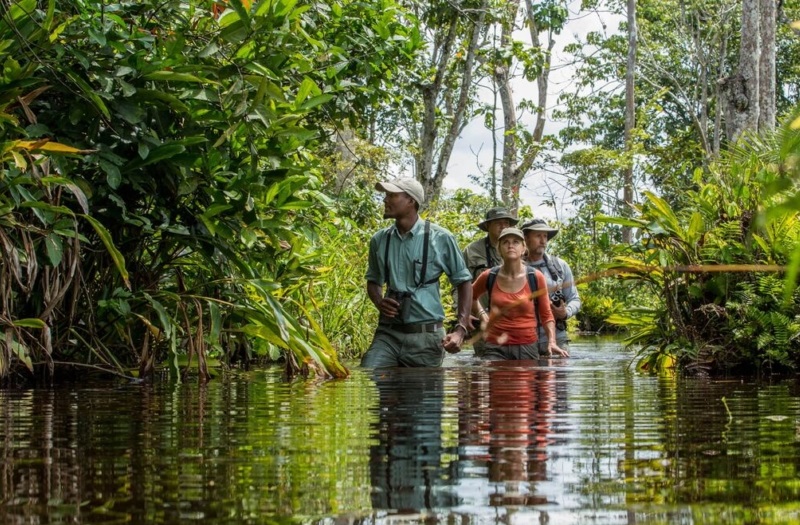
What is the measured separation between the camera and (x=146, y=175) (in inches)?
272

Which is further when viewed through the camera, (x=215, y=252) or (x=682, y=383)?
(x=215, y=252)

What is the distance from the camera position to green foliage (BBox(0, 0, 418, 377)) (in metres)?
6.24

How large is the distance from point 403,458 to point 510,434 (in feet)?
2.22

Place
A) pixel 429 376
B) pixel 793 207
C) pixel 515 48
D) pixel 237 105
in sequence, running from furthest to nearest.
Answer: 1. pixel 515 48
2. pixel 429 376
3. pixel 237 105
4. pixel 793 207

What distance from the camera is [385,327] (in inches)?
344

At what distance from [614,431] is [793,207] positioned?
2.56 metres

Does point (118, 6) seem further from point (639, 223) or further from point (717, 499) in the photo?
point (717, 499)

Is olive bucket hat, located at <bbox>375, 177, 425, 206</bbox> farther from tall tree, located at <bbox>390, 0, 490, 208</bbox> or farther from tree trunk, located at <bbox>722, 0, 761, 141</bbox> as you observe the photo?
tree trunk, located at <bbox>722, 0, 761, 141</bbox>

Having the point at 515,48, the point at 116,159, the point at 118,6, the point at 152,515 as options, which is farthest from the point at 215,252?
the point at 515,48

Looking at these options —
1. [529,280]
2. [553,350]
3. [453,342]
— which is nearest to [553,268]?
[553,350]

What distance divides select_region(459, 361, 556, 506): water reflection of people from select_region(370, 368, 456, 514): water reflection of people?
94 mm

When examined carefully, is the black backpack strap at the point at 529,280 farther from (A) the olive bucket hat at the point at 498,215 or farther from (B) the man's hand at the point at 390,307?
(B) the man's hand at the point at 390,307

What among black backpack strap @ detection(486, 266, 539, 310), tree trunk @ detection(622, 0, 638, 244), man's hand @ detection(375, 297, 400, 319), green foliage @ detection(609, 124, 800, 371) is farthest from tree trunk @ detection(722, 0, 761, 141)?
tree trunk @ detection(622, 0, 638, 244)

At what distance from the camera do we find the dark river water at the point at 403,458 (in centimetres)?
209
